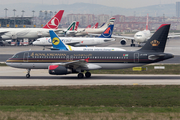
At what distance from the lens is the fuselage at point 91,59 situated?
122ft

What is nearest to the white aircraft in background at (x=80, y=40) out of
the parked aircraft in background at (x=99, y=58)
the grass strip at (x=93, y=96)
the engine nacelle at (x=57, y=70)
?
the parked aircraft in background at (x=99, y=58)

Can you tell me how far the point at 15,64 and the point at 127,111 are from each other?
2282 centimetres

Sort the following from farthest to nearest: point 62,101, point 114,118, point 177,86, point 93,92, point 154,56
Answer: point 154,56 < point 177,86 < point 93,92 < point 62,101 < point 114,118

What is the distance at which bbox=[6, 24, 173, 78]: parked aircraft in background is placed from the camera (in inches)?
1453

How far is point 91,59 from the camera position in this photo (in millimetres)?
37656

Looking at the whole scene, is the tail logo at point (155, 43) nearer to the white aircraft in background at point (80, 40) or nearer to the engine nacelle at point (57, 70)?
the engine nacelle at point (57, 70)

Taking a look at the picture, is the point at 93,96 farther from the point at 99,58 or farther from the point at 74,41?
the point at 74,41

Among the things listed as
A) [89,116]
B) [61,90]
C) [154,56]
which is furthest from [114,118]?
[154,56]

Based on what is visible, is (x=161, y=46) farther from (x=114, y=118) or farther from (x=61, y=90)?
(x=114, y=118)

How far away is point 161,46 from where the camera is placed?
123 feet

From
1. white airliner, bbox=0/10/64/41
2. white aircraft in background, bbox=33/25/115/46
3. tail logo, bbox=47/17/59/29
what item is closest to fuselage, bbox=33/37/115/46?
white aircraft in background, bbox=33/25/115/46

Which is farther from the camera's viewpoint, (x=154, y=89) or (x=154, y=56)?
(x=154, y=56)

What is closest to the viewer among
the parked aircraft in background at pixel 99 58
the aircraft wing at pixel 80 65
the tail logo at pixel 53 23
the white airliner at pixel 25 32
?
the aircraft wing at pixel 80 65

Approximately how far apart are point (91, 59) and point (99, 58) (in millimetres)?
1065
